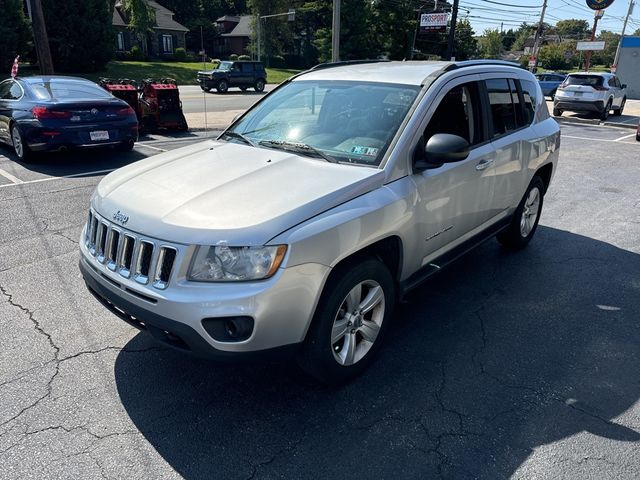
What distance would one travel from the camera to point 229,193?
9.42 feet

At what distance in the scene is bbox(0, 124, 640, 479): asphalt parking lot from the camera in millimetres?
2555

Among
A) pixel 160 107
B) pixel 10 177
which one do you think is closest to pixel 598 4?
Answer: pixel 160 107

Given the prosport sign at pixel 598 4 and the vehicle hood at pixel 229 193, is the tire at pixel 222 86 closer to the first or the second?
the vehicle hood at pixel 229 193

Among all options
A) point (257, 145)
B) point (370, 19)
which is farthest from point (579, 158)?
point (370, 19)

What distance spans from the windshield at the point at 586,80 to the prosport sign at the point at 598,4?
79.7 ft

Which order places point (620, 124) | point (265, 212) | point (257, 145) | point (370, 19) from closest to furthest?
point (265, 212), point (257, 145), point (620, 124), point (370, 19)

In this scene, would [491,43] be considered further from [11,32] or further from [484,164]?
[484,164]

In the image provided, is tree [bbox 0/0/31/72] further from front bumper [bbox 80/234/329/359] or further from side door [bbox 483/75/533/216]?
front bumper [bbox 80/234/329/359]

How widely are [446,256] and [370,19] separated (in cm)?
5642

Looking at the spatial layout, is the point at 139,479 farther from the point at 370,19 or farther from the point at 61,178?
the point at 370,19

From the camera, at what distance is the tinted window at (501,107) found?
4.38m

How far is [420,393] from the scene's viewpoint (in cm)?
311

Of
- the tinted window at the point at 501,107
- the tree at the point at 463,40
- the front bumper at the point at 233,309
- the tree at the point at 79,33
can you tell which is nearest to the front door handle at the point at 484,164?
the tinted window at the point at 501,107

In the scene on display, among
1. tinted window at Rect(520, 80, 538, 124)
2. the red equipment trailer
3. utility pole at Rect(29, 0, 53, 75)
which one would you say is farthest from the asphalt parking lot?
utility pole at Rect(29, 0, 53, 75)
